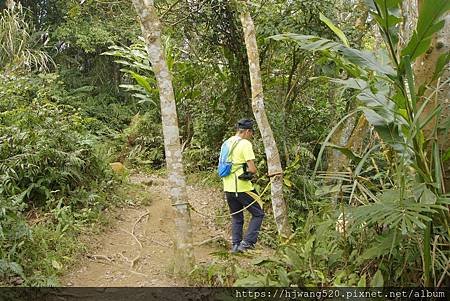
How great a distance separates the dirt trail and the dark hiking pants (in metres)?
0.57

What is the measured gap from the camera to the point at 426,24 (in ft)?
6.54

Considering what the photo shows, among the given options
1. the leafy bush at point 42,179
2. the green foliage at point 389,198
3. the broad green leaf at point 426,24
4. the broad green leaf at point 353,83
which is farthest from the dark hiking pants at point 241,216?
the broad green leaf at point 426,24

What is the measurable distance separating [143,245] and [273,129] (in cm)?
315

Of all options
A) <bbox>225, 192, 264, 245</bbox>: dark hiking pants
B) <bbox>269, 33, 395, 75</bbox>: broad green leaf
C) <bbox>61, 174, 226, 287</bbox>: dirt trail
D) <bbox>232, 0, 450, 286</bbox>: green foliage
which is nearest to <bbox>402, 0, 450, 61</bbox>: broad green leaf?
<bbox>232, 0, 450, 286</bbox>: green foliage

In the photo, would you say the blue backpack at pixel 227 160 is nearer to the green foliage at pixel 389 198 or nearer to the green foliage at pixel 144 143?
the green foliage at pixel 389 198

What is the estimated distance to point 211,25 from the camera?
26.2 feet

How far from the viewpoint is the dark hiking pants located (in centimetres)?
561

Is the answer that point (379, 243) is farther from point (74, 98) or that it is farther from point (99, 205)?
point (74, 98)

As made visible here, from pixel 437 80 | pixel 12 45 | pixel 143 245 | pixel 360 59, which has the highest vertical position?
pixel 12 45

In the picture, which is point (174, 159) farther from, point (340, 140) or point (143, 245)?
point (340, 140)

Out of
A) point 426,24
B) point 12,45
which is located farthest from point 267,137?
point 12,45

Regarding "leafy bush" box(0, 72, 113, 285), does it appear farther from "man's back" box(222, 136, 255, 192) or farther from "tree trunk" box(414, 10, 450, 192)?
"tree trunk" box(414, 10, 450, 192)

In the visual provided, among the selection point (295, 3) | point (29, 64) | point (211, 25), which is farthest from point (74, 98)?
point (295, 3)

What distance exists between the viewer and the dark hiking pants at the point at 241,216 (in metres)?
5.61
